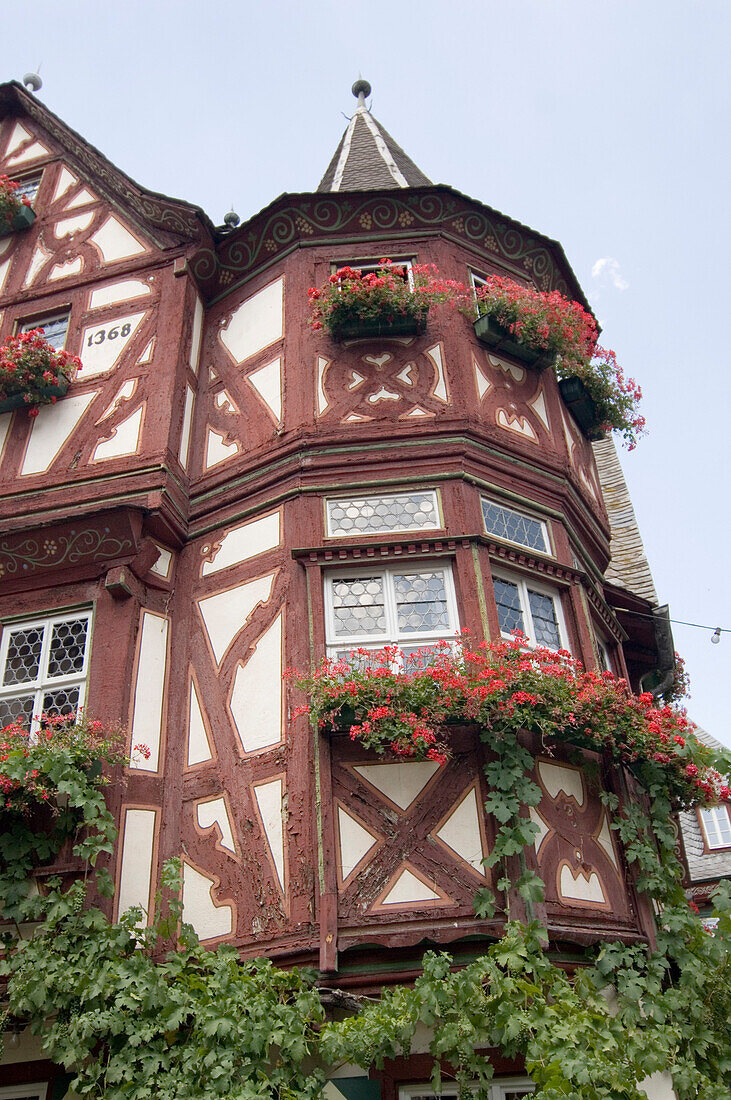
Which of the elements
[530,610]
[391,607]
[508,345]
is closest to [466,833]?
[391,607]

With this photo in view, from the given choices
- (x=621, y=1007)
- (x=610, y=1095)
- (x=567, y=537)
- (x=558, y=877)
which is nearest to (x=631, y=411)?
(x=567, y=537)

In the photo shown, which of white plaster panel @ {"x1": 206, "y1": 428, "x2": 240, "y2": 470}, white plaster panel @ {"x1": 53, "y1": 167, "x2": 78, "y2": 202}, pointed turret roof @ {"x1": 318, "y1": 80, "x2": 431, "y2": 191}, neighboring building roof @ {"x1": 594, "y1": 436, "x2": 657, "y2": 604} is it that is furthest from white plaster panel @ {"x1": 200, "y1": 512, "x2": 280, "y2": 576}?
white plaster panel @ {"x1": 53, "y1": 167, "x2": 78, "y2": 202}

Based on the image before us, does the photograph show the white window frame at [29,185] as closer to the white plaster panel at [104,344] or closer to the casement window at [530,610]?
the white plaster panel at [104,344]

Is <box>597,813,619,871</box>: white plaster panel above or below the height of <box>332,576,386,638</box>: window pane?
below

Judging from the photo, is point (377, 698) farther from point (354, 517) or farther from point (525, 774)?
point (354, 517)

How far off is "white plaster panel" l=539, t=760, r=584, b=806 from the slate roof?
6.87 meters

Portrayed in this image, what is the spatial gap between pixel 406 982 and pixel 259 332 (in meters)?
6.60

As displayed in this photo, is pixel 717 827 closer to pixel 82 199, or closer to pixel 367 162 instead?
pixel 367 162

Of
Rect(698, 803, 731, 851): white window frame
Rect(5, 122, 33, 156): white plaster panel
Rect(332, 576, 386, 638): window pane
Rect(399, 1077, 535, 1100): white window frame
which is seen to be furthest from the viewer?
Rect(698, 803, 731, 851): white window frame

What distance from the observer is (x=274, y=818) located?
27.6ft

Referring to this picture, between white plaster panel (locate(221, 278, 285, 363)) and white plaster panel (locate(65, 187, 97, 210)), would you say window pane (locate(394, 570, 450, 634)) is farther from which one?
white plaster panel (locate(65, 187, 97, 210))

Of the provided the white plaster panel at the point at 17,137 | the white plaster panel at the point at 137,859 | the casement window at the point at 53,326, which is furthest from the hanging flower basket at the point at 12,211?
the white plaster panel at the point at 137,859

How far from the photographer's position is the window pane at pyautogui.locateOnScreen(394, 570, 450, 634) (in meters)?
9.08

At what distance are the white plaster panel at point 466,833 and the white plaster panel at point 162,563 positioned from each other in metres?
3.65
